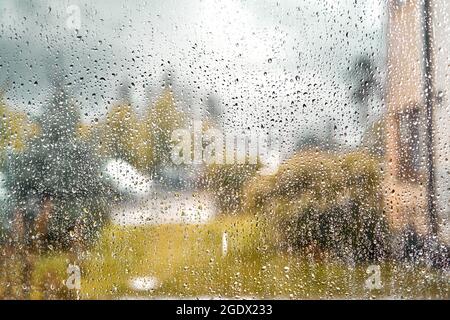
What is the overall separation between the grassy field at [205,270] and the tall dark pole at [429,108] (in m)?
0.17

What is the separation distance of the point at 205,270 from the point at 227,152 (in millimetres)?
311

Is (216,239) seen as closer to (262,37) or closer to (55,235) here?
(55,235)

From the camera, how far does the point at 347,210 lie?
3.68 ft

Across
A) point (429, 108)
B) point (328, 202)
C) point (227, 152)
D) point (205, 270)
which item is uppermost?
point (429, 108)

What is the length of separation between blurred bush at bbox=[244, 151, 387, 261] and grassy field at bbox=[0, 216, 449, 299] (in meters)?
0.05

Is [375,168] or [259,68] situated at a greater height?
[259,68]

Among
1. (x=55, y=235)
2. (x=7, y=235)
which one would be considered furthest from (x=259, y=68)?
(x=7, y=235)

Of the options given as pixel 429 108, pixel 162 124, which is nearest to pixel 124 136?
pixel 162 124

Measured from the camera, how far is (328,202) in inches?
44.3

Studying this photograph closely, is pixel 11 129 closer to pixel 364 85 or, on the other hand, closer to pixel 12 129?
pixel 12 129

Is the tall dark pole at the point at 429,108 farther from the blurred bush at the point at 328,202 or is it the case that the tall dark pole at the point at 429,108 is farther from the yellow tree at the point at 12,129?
the yellow tree at the point at 12,129

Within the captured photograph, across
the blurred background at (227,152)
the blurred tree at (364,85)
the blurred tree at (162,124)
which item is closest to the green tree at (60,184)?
the blurred background at (227,152)

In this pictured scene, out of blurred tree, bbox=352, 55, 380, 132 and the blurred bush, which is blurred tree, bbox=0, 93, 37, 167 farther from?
blurred tree, bbox=352, 55, 380, 132
